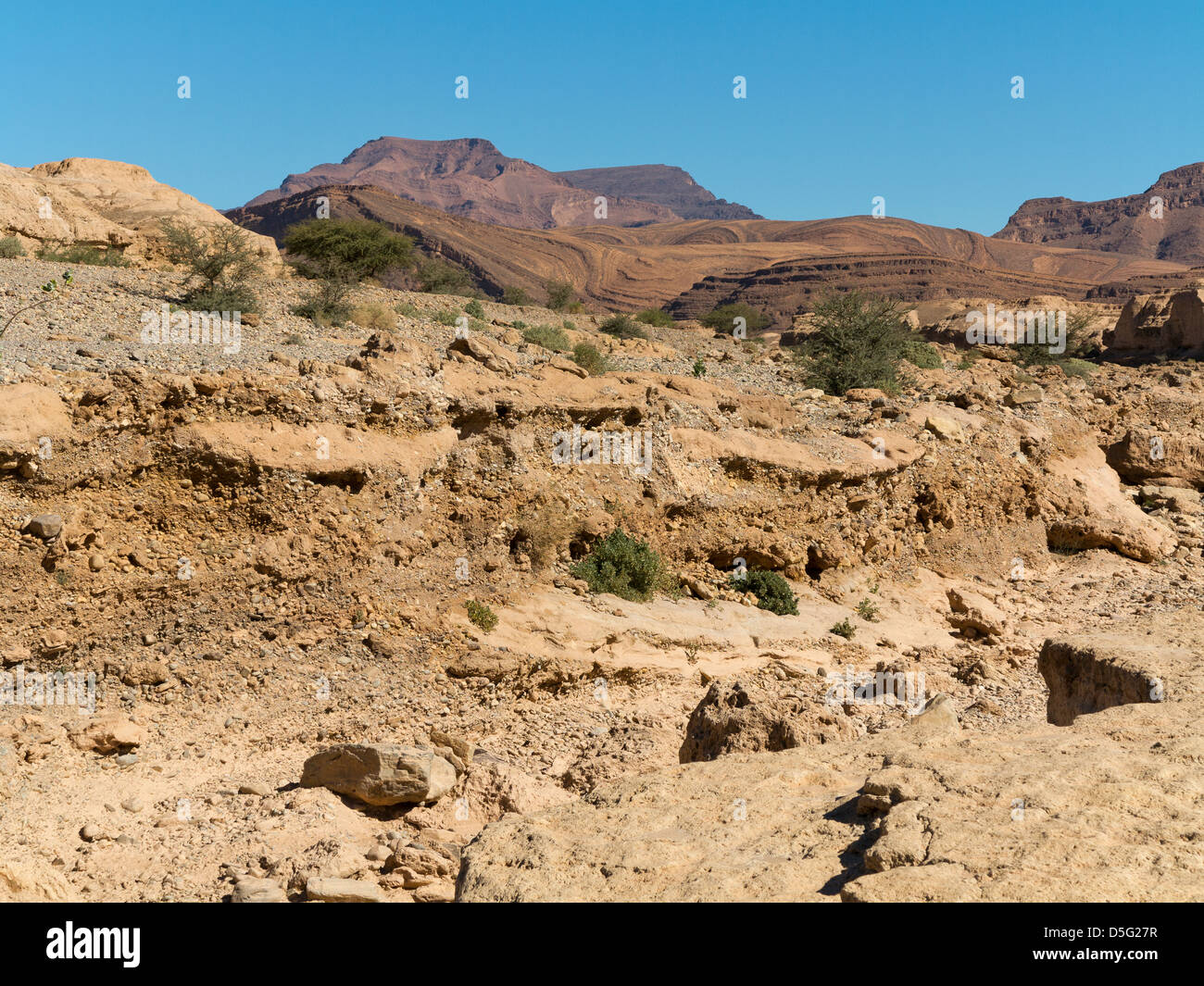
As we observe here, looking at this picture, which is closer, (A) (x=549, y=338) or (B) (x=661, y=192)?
(A) (x=549, y=338)

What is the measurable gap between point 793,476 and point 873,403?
117 inches

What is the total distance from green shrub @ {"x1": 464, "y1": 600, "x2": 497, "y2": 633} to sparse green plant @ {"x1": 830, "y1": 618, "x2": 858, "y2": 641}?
11.8 ft

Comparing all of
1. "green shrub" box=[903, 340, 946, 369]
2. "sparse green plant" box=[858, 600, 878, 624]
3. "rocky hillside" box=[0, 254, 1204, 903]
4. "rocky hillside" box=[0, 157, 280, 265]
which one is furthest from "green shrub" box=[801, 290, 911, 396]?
"rocky hillside" box=[0, 157, 280, 265]

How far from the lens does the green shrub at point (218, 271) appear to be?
42.1ft

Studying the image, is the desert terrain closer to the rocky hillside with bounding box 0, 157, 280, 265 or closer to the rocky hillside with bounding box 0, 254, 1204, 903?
the rocky hillside with bounding box 0, 254, 1204, 903

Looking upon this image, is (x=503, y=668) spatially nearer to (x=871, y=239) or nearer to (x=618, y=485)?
(x=618, y=485)

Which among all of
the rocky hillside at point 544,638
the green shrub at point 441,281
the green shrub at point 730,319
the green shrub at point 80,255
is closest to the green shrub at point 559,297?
the green shrub at point 441,281

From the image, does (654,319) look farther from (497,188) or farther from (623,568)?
(497,188)

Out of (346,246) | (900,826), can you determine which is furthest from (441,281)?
(900,826)

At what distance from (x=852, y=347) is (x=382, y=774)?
1334 cm

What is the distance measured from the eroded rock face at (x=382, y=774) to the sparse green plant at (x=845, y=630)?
16.0ft

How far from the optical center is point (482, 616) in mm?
7984

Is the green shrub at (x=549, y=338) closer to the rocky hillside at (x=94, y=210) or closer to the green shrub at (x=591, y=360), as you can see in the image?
the green shrub at (x=591, y=360)
